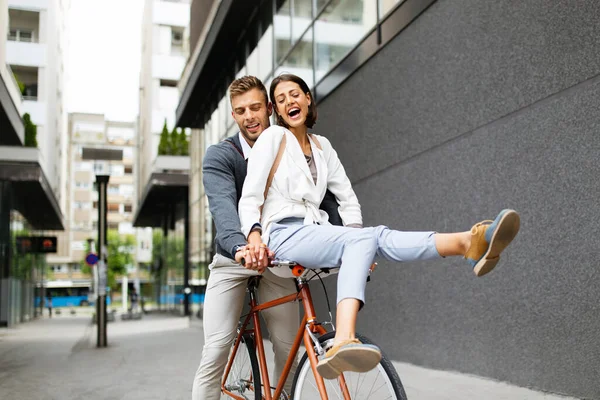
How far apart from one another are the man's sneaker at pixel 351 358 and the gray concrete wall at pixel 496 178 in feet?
9.95

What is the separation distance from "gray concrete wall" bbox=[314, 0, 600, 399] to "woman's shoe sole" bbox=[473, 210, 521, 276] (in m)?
2.71

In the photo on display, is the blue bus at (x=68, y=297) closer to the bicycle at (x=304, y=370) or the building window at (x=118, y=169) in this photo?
the building window at (x=118, y=169)

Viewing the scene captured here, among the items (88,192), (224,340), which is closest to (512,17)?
(224,340)

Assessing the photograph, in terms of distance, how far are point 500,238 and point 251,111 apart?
1.59 meters

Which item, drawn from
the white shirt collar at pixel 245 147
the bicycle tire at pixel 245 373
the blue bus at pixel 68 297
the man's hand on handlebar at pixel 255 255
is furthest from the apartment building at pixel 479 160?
the blue bus at pixel 68 297

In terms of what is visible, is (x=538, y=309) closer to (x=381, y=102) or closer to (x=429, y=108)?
(x=429, y=108)

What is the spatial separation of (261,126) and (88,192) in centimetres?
9628

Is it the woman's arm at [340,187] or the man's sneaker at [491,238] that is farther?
the woman's arm at [340,187]

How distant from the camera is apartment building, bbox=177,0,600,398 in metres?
4.88

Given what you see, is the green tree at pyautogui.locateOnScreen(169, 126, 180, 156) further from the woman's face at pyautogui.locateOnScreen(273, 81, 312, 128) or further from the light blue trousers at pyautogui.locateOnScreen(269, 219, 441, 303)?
the light blue trousers at pyautogui.locateOnScreen(269, 219, 441, 303)

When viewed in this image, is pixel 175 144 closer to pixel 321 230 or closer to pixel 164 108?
pixel 164 108

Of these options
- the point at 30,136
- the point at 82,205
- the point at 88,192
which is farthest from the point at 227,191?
the point at 88,192

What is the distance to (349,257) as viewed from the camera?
8.21 feet

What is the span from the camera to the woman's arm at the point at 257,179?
2.89 meters
